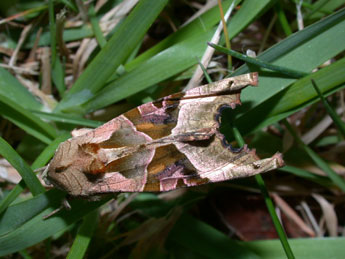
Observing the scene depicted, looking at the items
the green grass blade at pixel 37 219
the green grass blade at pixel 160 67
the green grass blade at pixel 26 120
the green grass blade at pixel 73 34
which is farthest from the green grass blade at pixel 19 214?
the green grass blade at pixel 73 34

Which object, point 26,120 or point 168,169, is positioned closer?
point 168,169

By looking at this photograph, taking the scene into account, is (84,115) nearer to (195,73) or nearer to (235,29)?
(195,73)

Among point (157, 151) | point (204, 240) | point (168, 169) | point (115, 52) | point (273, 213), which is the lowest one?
point (204, 240)

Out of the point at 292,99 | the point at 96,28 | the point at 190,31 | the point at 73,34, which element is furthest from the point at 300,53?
the point at 73,34

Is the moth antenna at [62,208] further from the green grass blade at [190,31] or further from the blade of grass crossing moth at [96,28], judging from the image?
the blade of grass crossing moth at [96,28]

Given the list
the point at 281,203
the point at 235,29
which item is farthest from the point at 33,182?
the point at 281,203

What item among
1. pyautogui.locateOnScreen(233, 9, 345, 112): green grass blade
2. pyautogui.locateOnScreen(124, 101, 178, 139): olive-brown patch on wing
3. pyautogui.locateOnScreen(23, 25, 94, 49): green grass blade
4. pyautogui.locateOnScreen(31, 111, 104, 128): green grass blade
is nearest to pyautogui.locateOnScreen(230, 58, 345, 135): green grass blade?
pyautogui.locateOnScreen(233, 9, 345, 112): green grass blade

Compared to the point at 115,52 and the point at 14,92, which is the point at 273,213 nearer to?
the point at 115,52
